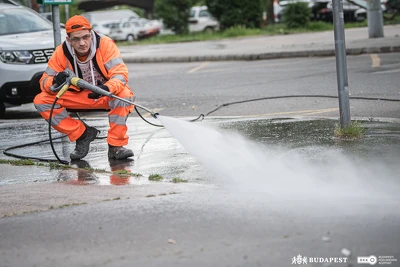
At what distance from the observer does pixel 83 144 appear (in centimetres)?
827

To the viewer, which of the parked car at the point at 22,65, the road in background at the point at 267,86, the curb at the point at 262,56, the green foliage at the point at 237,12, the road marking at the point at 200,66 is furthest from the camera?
the green foliage at the point at 237,12

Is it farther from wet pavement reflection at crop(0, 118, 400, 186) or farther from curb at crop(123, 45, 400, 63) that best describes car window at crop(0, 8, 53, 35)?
curb at crop(123, 45, 400, 63)

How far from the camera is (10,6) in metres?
14.2

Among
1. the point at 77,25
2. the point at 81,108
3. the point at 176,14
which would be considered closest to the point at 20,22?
the point at 81,108

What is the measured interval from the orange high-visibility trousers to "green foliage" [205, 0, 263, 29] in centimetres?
2593

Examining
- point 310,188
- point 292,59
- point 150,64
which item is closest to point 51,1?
point 310,188

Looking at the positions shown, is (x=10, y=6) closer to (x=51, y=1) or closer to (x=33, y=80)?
(x=33, y=80)

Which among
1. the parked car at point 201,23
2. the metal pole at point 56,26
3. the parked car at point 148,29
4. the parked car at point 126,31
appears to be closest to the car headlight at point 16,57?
the metal pole at point 56,26

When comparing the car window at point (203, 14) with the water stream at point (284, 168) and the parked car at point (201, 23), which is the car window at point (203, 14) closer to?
the parked car at point (201, 23)

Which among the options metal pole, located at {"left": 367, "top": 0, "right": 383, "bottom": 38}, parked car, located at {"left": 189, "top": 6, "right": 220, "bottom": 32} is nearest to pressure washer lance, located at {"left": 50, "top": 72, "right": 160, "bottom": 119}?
metal pole, located at {"left": 367, "top": 0, "right": 383, "bottom": 38}

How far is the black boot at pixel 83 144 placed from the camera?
8.19 m

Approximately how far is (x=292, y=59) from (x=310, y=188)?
12913mm

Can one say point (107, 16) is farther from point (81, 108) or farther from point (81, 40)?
point (81, 40)

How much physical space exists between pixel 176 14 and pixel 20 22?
22.5 m
